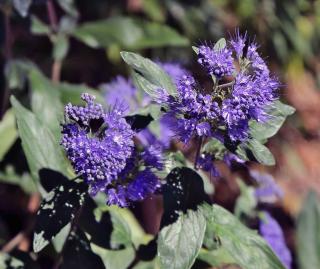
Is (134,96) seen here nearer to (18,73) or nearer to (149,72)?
(18,73)

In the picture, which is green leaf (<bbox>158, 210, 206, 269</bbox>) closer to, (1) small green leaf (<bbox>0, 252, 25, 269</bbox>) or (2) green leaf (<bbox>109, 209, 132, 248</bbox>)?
(2) green leaf (<bbox>109, 209, 132, 248</bbox>)

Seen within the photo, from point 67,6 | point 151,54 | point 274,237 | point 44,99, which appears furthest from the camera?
point 151,54

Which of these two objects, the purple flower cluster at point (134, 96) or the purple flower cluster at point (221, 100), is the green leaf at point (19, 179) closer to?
the purple flower cluster at point (134, 96)

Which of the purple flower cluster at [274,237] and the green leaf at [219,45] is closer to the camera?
the green leaf at [219,45]

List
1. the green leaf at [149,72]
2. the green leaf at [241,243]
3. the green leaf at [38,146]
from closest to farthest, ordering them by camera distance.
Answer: the green leaf at [149,72]
the green leaf at [241,243]
the green leaf at [38,146]

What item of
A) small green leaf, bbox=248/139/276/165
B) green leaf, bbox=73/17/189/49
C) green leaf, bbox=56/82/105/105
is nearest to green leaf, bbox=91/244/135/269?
small green leaf, bbox=248/139/276/165

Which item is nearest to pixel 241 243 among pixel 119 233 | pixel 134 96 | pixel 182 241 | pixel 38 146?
pixel 182 241

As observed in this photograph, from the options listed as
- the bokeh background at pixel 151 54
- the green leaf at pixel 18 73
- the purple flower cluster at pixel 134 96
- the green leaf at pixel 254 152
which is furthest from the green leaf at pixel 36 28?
the green leaf at pixel 254 152
